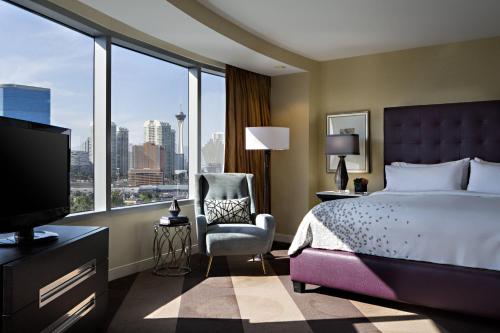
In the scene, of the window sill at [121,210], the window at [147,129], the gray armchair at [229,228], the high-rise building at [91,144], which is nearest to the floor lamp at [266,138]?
the gray armchair at [229,228]

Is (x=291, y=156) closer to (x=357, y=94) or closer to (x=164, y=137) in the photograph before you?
(x=357, y=94)

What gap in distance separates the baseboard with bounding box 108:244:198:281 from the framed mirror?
2755 millimetres

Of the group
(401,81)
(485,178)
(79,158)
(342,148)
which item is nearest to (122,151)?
(79,158)

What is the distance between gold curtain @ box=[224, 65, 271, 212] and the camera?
5.50m

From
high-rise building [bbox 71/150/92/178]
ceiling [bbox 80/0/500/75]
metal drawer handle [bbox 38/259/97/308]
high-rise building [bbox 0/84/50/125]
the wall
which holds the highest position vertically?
ceiling [bbox 80/0/500/75]

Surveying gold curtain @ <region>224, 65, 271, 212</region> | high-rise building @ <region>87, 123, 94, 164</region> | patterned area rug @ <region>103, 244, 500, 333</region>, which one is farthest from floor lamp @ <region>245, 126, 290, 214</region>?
high-rise building @ <region>87, 123, 94, 164</region>

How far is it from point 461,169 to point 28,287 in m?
4.20

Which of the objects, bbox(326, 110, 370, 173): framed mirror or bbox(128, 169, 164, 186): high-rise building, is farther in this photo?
bbox(326, 110, 370, 173): framed mirror

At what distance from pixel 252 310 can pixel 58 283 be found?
1.51m

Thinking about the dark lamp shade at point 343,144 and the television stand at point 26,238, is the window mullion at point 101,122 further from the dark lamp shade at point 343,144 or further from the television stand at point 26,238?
the dark lamp shade at point 343,144

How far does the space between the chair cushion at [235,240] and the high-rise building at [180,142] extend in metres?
1.15

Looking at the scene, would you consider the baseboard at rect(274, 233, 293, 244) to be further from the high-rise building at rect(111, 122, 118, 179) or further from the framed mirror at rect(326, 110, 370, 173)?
the high-rise building at rect(111, 122, 118, 179)

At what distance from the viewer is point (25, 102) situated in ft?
10.7

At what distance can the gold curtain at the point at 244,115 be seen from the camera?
550 cm
